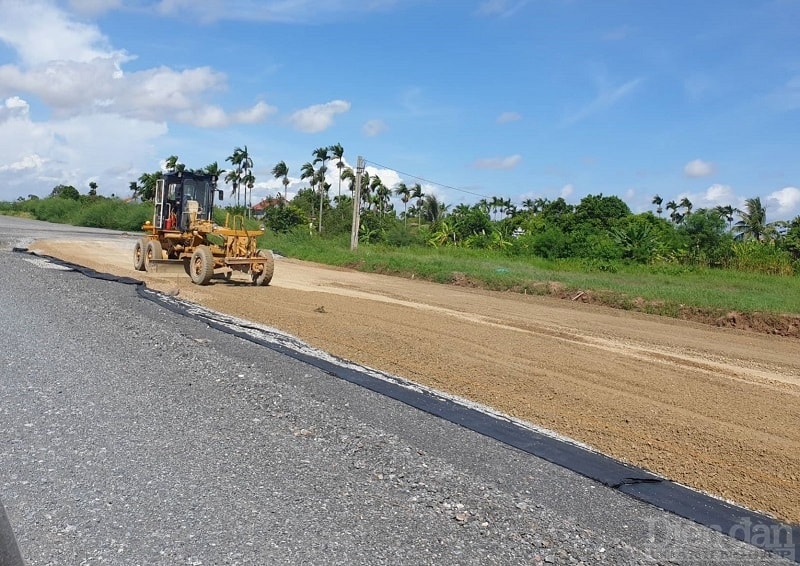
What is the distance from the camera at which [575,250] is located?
39.1m

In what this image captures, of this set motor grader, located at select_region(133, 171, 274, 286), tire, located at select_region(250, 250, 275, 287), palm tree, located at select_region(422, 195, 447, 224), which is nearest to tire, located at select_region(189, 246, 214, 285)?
motor grader, located at select_region(133, 171, 274, 286)

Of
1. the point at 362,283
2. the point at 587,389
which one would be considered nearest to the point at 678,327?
the point at 587,389

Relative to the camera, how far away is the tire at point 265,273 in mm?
19234

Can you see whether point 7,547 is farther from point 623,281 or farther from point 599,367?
point 623,281

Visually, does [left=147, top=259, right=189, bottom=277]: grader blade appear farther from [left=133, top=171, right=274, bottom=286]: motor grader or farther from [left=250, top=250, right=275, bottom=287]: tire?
[left=250, top=250, right=275, bottom=287]: tire

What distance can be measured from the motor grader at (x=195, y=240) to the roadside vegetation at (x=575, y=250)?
3.54 metres

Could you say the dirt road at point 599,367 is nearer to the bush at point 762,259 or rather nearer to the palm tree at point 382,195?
the bush at point 762,259

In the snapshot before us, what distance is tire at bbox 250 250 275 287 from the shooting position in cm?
1923

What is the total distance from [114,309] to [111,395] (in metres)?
5.48

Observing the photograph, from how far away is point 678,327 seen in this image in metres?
17.4

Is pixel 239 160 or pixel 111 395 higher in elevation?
pixel 239 160

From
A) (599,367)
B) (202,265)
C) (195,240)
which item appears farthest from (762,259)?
(599,367)

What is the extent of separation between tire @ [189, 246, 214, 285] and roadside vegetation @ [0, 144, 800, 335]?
5362mm

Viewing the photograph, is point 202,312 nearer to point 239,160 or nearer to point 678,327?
point 678,327
